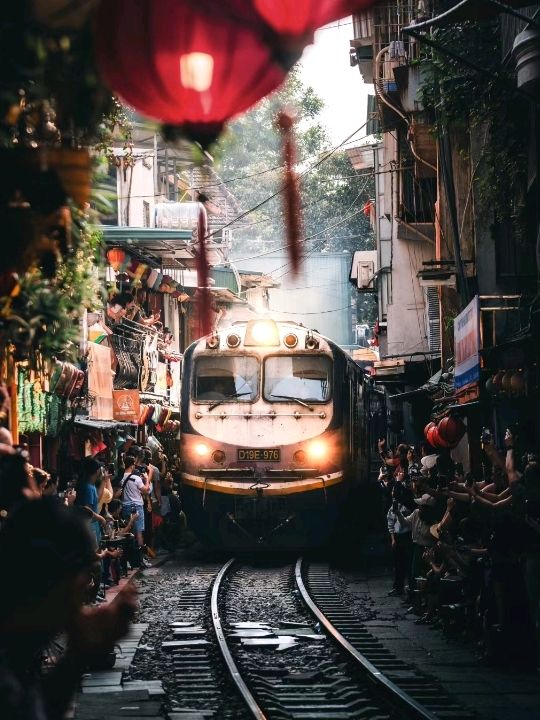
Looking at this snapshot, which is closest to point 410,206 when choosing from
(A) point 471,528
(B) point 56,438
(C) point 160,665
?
(B) point 56,438

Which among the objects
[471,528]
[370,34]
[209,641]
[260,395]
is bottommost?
[209,641]

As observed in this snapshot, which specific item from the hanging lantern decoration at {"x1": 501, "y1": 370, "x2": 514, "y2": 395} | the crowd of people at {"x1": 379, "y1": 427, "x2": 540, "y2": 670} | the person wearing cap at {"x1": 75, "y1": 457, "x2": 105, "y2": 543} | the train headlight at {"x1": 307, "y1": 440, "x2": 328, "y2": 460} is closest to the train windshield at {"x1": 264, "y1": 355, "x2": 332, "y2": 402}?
the train headlight at {"x1": 307, "y1": 440, "x2": 328, "y2": 460}

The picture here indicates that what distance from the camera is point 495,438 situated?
2109 cm

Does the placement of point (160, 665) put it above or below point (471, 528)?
below

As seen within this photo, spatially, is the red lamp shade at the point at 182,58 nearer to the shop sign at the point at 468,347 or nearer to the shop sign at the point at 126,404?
the shop sign at the point at 468,347

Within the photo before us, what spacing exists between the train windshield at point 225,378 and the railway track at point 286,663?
3.86 metres

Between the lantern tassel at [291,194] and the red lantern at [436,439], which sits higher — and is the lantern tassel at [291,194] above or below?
above

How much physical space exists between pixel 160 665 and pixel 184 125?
791 centimetres

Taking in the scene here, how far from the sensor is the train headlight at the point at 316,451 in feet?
67.1

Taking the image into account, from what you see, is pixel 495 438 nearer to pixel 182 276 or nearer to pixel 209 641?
pixel 209 641

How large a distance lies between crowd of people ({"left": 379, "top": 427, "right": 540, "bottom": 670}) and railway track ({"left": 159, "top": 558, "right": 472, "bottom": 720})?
87 cm

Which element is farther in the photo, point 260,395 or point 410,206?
point 410,206

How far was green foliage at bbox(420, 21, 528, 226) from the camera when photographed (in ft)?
57.4

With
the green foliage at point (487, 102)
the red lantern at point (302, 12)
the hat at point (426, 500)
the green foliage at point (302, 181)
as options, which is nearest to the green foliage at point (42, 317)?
the red lantern at point (302, 12)
